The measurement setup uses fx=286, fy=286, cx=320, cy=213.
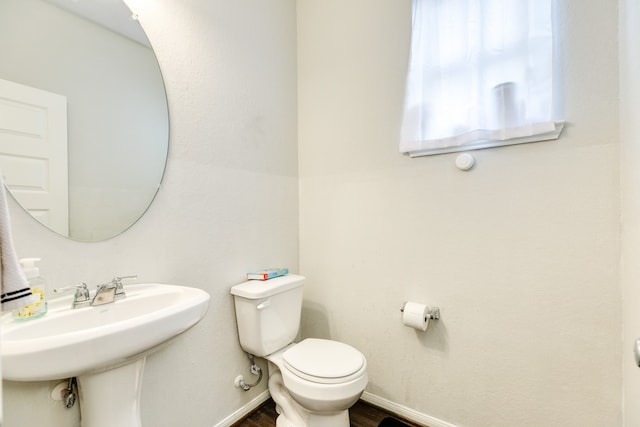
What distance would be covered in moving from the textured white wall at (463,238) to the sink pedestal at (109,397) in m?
1.11

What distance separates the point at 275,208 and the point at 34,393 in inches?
48.7

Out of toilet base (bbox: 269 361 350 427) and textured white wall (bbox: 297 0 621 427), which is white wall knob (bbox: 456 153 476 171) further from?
toilet base (bbox: 269 361 350 427)

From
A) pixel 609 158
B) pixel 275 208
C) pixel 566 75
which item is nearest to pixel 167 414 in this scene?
pixel 275 208

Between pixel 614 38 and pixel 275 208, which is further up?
pixel 614 38

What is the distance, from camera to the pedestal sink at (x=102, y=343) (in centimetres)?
69

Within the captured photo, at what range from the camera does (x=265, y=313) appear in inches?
56.8

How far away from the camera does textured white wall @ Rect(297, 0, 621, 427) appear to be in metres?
1.12

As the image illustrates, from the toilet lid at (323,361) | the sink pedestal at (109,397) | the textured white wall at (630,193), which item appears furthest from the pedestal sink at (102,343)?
the textured white wall at (630,193)

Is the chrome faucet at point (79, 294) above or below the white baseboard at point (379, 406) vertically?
above

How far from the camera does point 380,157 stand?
1.63 metres

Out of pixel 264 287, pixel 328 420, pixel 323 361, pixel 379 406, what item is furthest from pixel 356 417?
pixel 264 287

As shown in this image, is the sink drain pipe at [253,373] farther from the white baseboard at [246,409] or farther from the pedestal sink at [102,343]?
the pedestal sink at [102,343]

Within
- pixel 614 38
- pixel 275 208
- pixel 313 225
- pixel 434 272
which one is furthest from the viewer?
pixel 313 225

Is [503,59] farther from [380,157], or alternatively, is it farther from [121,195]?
[121,195]
